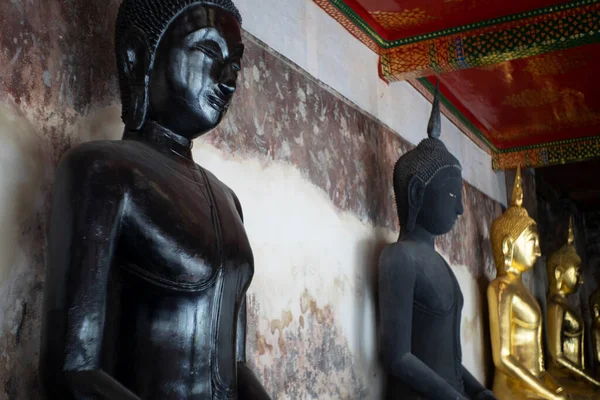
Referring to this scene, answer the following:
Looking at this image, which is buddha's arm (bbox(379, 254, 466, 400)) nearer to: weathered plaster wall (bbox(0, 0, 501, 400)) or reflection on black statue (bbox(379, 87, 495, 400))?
reflection on black statue (bbox(379, 87, 495, 400))

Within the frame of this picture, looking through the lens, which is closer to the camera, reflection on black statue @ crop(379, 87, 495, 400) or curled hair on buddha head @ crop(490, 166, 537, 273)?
reflection on black statue @ crop(379, 87, 495, 400)

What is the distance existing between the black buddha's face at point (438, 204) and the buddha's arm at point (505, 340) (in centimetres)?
164

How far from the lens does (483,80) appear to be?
548 cm

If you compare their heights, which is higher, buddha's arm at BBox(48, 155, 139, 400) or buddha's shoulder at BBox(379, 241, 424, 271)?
buddha's shoulder at BBox(379, 241, 424, 271)

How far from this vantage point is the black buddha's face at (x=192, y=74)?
6.92 ft

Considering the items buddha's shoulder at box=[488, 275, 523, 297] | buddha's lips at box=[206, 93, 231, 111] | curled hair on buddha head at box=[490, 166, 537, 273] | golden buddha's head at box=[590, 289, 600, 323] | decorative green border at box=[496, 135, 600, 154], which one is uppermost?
decorative green border at box=[496, 135, 600, 154]

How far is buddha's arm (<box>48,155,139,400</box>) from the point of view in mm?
1674

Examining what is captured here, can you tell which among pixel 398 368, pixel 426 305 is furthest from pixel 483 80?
pixel 398 368

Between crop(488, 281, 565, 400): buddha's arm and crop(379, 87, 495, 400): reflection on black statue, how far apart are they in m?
1.23

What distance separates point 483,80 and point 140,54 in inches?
151

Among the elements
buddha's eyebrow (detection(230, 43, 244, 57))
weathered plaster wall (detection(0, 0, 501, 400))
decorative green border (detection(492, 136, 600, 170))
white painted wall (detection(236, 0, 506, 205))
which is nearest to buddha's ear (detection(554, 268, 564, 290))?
decorative green border (detection(492, 136, 600, 170))

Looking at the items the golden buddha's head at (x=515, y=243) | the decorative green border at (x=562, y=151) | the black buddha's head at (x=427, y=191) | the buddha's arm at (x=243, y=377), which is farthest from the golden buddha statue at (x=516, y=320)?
the buddha's arm at (x=243, y=377)

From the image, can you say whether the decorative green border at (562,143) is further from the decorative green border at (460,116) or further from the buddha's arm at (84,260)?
the buddha's arm at (84,260)

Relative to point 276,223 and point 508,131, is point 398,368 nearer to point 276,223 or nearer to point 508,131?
point 276,223
